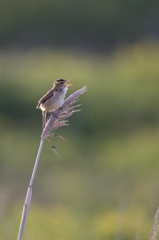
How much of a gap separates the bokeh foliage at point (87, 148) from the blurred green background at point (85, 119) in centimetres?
2

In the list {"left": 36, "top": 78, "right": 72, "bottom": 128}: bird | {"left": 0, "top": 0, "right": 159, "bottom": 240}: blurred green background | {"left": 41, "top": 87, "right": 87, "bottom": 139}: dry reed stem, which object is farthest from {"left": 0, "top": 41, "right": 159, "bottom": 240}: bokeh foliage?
{"left": 41, "top": 87, "right": 87, "bottom": 139}: dry reed stem

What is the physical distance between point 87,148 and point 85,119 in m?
0.86

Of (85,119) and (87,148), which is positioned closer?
(87,148)

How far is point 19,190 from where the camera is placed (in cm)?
711

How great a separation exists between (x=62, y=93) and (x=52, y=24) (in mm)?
12447

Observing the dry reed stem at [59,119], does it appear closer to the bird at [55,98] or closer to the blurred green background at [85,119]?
the blurred green background at [85,119]

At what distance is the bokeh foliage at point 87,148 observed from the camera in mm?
5805

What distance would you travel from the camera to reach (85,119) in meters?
9.86

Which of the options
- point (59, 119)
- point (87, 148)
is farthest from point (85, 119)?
point (59, 119)

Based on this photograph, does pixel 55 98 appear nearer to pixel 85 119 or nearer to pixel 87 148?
→ pixel 87 148

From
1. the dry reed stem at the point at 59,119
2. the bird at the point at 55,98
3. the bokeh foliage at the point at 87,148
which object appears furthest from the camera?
the bokeh foliage at the point at 87,148

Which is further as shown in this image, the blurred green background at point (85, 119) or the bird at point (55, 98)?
the blurred green background at point (85, 119)

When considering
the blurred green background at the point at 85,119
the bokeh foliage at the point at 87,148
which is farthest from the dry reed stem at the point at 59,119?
the bokeh foliage at the point at 87,148

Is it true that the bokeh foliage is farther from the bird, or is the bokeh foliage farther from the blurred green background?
the bird
